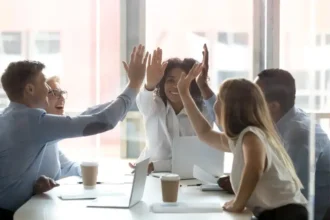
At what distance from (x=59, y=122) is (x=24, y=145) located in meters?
0.17

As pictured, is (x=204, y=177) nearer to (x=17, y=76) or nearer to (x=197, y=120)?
(x=197, y=120)

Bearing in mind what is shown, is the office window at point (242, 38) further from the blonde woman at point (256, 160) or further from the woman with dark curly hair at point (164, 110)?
the blonde woman at point (256, 160)

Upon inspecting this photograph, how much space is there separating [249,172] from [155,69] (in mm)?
964

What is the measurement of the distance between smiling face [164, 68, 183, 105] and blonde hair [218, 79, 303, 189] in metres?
0.72

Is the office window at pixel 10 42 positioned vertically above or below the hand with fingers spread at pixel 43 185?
above

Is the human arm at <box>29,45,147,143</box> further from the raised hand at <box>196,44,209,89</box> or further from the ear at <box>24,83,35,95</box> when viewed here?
the raised hand at <box>196,44,209,89</box>

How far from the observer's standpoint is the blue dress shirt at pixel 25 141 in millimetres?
2127

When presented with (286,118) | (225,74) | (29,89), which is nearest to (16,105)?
(29,89)

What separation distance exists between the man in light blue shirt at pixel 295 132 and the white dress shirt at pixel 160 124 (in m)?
0.42

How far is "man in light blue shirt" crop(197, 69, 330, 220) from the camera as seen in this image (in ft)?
7.50

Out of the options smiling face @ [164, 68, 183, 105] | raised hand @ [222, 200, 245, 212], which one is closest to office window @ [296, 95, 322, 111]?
smiling face @ [164, 68, 183, 105]

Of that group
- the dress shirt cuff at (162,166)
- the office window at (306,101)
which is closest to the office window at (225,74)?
the office window at (306,101)

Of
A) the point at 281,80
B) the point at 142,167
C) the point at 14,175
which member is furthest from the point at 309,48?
the point at 14,175

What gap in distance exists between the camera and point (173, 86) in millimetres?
2754
